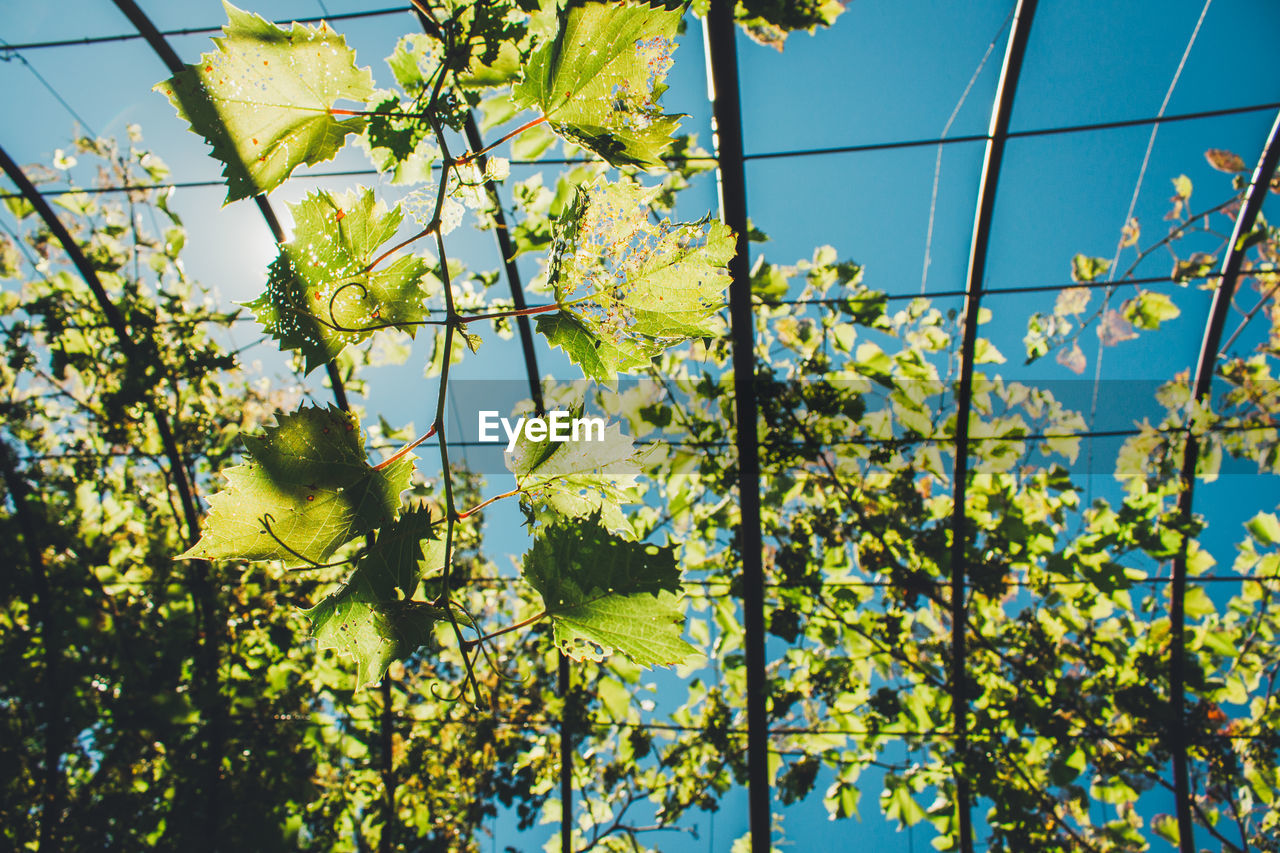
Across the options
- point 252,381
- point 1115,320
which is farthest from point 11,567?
point 1115,320

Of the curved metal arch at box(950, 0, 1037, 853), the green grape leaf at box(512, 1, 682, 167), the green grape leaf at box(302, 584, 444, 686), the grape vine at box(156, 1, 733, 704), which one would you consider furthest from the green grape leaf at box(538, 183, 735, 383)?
→ the curved metal arch at box(950, 0, 1037, 853)

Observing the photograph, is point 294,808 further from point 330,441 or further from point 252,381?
point 330,441

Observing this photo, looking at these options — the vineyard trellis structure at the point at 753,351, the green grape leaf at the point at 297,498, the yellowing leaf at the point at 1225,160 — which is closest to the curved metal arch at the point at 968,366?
the vineyard trellis structure at the point at 753,351

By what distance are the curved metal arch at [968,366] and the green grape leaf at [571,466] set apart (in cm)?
320

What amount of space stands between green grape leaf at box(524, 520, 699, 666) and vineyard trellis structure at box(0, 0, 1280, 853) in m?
2.74

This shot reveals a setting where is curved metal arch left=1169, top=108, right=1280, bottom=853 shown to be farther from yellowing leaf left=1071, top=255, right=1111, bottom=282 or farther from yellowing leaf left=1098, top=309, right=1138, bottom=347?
yellowing leaf left=1071, top=255, right=1111, bottom=282

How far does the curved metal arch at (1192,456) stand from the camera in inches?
140

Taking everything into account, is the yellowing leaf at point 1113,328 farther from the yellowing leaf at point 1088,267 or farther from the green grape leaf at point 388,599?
the green grape leaf at point 388,599

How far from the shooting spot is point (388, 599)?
3.37 ft

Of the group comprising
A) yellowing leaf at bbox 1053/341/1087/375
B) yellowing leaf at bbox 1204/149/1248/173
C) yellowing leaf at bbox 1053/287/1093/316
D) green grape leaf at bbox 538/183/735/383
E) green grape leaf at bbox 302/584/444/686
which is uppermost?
yellowing leaf at bbox 1204/149/1248/173

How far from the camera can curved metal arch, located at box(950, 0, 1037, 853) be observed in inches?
119

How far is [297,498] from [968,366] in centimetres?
392

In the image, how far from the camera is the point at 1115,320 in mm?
3816

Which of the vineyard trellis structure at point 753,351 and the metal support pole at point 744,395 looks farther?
the vineyard trellis structure at point 753,351
